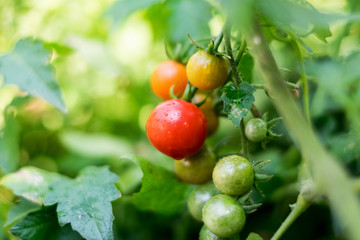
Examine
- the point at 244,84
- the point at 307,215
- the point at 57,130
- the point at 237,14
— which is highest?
the point at 237,14

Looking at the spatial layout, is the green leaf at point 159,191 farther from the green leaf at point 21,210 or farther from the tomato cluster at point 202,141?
the green leaf at point 21,210

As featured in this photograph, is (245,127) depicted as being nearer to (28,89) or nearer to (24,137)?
(28,89)

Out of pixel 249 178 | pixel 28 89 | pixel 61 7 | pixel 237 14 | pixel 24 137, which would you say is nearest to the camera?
pixel 237 14

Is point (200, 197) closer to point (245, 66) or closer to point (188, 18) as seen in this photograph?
point (245, 66)

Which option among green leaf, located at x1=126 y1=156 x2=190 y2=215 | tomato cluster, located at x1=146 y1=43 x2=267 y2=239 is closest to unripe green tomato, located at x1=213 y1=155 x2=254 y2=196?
tomato cluster, located at x1=146 y1=43 x2=267 y2=239

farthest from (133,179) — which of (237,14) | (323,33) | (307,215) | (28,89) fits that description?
(237,14)
